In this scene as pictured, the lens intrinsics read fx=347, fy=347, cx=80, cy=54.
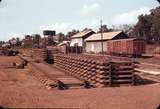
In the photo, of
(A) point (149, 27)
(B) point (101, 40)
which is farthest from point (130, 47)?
(A) point (149, 27)

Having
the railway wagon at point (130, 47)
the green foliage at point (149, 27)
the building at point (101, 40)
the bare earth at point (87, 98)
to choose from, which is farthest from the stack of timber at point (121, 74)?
the green foliage at point (149, 27)

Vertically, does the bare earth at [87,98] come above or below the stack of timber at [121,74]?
below

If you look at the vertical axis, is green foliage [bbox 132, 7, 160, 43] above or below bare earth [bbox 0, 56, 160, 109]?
above

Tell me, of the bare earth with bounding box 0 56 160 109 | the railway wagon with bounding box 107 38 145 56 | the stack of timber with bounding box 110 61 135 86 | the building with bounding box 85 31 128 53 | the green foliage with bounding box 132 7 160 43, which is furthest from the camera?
the green foliage with bounding box 132 7 160 43

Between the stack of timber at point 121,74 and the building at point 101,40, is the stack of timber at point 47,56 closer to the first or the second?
the building at point 101,40

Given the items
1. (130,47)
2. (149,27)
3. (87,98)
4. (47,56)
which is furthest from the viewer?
(149,27)

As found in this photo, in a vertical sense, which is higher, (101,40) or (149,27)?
(149,27)

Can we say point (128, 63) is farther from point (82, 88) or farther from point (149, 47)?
point (149, 47)

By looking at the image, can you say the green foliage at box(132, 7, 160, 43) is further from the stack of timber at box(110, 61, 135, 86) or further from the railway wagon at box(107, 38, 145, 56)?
the stack of timber at box(110, 61, 135, 86)

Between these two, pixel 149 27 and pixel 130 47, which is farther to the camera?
pixel 149 27

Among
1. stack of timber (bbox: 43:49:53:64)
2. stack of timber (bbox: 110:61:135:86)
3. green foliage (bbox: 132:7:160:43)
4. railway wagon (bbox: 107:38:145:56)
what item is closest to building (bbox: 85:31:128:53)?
railway wagon (bbox: 107:38:145:56)

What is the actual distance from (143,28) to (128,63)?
68583 mm

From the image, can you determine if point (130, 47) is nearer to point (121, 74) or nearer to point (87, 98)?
point (121, 74)

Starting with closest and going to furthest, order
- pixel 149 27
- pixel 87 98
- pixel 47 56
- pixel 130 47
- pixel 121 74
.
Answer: pixel 87 98, pixel 121 74, pixel 47 56, pixel 130 47, pixel 149 27
